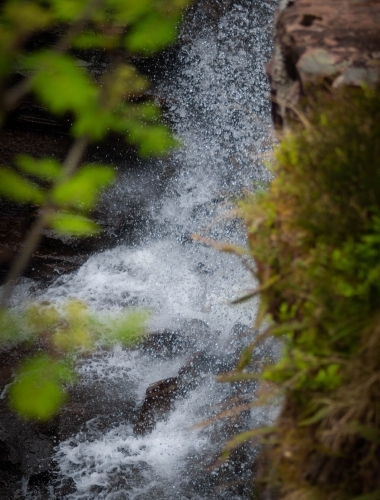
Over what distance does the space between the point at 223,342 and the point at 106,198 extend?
264 cm

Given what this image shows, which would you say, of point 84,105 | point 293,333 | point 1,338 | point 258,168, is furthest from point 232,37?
point 293,333

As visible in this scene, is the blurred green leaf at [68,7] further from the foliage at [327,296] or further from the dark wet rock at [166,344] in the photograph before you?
the dark wet rock at [166,344]

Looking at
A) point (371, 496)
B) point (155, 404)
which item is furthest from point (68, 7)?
point (155, 404)

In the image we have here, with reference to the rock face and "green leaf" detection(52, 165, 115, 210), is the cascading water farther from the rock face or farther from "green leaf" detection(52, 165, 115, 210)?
"green leaf" detection(52, 165, 115, 210)

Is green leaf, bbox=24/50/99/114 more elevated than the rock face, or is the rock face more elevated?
the rock face

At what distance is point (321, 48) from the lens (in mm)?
2654

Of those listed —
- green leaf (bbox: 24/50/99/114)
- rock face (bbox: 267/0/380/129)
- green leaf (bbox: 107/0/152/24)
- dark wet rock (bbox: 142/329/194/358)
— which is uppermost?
green leaf (bbox: 107/0/152/24)

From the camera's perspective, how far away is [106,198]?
24.5 ft

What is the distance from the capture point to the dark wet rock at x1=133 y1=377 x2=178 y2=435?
542 centimetres

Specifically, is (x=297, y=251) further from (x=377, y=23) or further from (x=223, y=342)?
(x=223, y=342)

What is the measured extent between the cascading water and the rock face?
189 cm

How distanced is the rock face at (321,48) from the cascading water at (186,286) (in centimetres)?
189

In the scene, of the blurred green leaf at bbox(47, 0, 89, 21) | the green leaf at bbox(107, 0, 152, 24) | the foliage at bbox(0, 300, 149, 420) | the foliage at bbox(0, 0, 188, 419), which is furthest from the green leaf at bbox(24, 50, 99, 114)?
the foliage at bbox(0, 300, 149, 420)

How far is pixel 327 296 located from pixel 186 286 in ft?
16.0
